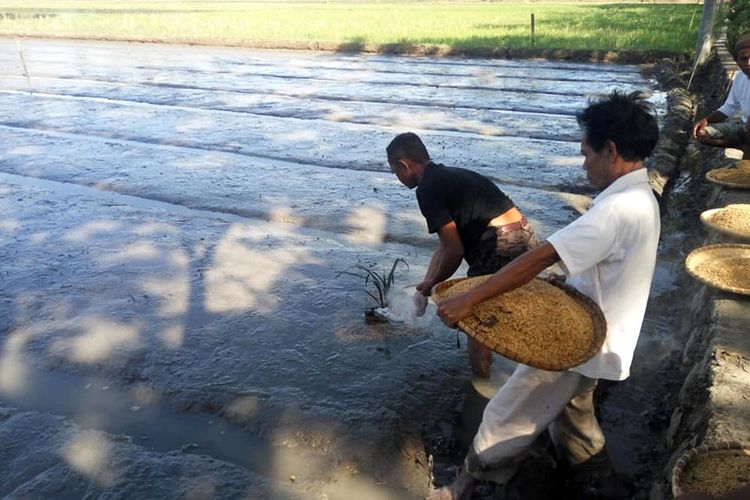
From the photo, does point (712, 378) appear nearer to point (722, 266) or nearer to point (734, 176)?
point (722, 266)

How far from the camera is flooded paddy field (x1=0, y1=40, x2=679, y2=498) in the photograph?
9.41ft

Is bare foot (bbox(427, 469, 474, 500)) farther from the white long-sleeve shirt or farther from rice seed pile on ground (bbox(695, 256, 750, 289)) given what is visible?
the white long-sleeve shirt

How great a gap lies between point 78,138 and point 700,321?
8242 millimetres

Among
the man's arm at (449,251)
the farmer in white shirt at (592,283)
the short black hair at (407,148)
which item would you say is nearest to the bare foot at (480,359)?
the man's arm at (449,251)

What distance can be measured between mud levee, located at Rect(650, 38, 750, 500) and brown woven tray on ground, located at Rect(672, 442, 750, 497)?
107 mm

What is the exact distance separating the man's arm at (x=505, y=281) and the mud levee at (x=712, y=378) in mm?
885

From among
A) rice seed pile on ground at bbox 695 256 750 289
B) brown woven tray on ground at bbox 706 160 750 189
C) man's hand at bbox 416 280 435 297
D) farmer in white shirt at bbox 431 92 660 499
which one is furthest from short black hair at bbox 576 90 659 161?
brown woven tray on ground at bbox 706 160 750 189

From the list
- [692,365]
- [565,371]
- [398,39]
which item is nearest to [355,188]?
[692,365]

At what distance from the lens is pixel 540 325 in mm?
2125

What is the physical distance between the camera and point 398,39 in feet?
60.2

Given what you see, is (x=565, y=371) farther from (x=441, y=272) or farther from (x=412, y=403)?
(x=412, y=403)

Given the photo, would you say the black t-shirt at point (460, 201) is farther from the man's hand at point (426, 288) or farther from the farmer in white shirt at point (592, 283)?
the farmer in white shirt at point (592, 283)

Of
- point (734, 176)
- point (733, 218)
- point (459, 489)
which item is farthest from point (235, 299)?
point (734, 176)

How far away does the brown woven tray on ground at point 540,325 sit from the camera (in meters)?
1.95
